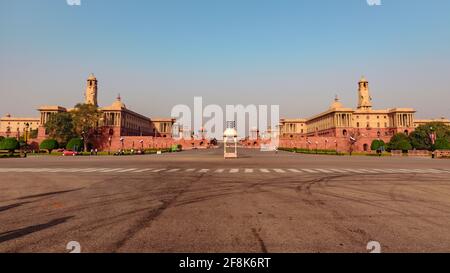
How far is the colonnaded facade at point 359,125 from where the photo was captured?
112m

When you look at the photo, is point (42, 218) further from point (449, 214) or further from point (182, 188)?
point (449, 214)

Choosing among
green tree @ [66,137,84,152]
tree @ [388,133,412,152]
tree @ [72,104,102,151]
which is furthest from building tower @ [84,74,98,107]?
tree @ [388,133,412,152]

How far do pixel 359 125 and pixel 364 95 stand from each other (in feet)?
63.1

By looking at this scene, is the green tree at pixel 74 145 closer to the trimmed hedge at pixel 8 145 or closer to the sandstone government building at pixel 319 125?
the trimmed hedge at pixel 8 145

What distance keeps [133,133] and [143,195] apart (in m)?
140

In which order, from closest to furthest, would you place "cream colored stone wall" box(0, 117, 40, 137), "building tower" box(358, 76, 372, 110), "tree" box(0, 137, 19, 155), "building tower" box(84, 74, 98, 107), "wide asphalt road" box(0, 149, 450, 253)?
"wide asphalt road" box(0, 149, 450, 253) < "tree" box(0, 137, 19, 155) < "building tower" box(84, 74, 98, 107) < "building tower" box(358, 76, 372, 110) < "cream colored stone wall" box(0, 117, 40, 137)

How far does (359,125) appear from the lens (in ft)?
454

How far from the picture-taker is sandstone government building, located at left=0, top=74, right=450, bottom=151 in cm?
11038

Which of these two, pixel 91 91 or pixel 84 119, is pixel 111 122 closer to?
pixel 91 91

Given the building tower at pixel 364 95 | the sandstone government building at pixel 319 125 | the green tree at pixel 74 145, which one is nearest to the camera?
the green tree at pixel 74 145

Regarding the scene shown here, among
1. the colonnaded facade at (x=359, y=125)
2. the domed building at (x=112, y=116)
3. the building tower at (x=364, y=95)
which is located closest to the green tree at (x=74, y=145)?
the domed building at (x=112, y=116)

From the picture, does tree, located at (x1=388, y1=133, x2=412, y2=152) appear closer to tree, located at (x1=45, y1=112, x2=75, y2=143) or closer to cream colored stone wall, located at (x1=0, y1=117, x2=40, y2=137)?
tree, located at (x1=45, y1=112, x2=75, y2=143)

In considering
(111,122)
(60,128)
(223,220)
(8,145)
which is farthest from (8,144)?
(223,220)

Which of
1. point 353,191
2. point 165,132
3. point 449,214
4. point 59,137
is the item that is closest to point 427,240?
point 449,214
